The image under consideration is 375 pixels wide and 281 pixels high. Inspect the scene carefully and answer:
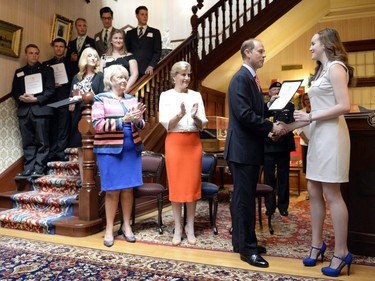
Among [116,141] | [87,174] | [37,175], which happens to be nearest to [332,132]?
[116,141]

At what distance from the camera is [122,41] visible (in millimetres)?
3992

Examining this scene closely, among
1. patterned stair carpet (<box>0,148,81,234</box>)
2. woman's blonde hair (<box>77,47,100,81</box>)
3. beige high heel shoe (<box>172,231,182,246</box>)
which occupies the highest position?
woman's blonde hair (<box>77,47,100,81</box>)

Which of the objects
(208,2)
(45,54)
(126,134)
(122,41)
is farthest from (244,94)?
(208,2)

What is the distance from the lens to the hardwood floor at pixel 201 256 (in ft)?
7.97

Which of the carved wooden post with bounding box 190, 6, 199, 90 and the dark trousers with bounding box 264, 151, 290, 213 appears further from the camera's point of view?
the carved wooden post with bounding box 190, 6, 199, 90

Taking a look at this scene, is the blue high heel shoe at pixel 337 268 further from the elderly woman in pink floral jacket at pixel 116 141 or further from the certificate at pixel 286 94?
the elderly woman in pink floral jacket at pixel 116 141

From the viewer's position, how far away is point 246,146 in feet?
8.45

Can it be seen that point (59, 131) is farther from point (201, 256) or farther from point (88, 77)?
point (201, 256)

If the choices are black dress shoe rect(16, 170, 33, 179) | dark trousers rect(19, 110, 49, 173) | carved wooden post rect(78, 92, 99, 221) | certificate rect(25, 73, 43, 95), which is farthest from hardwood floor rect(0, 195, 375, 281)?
certificate rect(25, 73, 43, 95)

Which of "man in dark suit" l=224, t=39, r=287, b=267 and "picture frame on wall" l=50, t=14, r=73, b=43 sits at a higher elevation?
"picture frame on wall" l=50, t=14, r=73, b=43

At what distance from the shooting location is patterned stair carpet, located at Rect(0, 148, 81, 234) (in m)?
3.62

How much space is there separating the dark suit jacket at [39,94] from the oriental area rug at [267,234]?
6.25 feet

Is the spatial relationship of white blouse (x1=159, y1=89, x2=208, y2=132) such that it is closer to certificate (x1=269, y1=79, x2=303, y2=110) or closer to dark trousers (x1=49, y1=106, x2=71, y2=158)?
certificate (x1=269, y1=79, x2=303, y2=110)

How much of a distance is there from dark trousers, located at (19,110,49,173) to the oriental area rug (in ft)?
5.16
